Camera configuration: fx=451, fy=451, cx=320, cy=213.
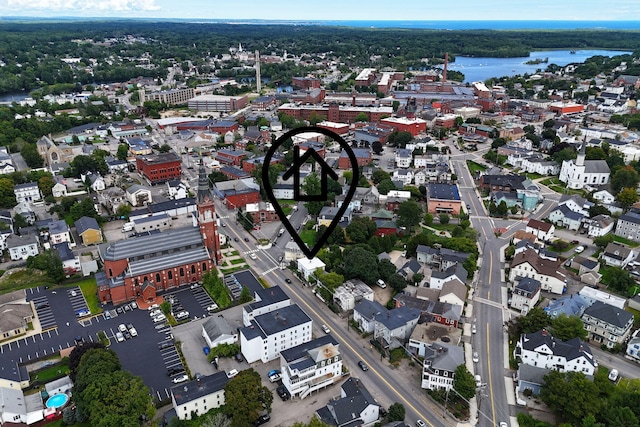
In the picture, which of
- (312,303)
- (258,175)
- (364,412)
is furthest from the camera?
(258,175)

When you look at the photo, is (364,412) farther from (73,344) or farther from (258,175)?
(258,175)

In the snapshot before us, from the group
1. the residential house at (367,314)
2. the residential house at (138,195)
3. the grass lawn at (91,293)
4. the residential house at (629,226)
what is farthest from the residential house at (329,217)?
the residential house at (629,226)

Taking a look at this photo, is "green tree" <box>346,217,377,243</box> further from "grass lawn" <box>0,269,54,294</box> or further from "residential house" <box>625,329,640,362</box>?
"grass lawn" <box>0,269,54,294</box>

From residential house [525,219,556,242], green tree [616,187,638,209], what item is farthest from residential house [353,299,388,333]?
green tree [616,187,638,209]

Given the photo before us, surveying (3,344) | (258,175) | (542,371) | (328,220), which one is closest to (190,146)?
(258,175)

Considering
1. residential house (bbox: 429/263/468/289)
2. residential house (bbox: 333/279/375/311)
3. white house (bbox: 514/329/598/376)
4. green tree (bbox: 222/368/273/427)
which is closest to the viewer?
green tree (bbox: 222/368/273/427)

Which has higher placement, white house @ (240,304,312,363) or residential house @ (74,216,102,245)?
white house @ (240,304,312,363)

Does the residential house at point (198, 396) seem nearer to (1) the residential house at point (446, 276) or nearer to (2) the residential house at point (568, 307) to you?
(1) the residential house at point (446, 276)

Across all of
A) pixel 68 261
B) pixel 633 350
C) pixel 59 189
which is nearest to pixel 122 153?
pixel 59 189
